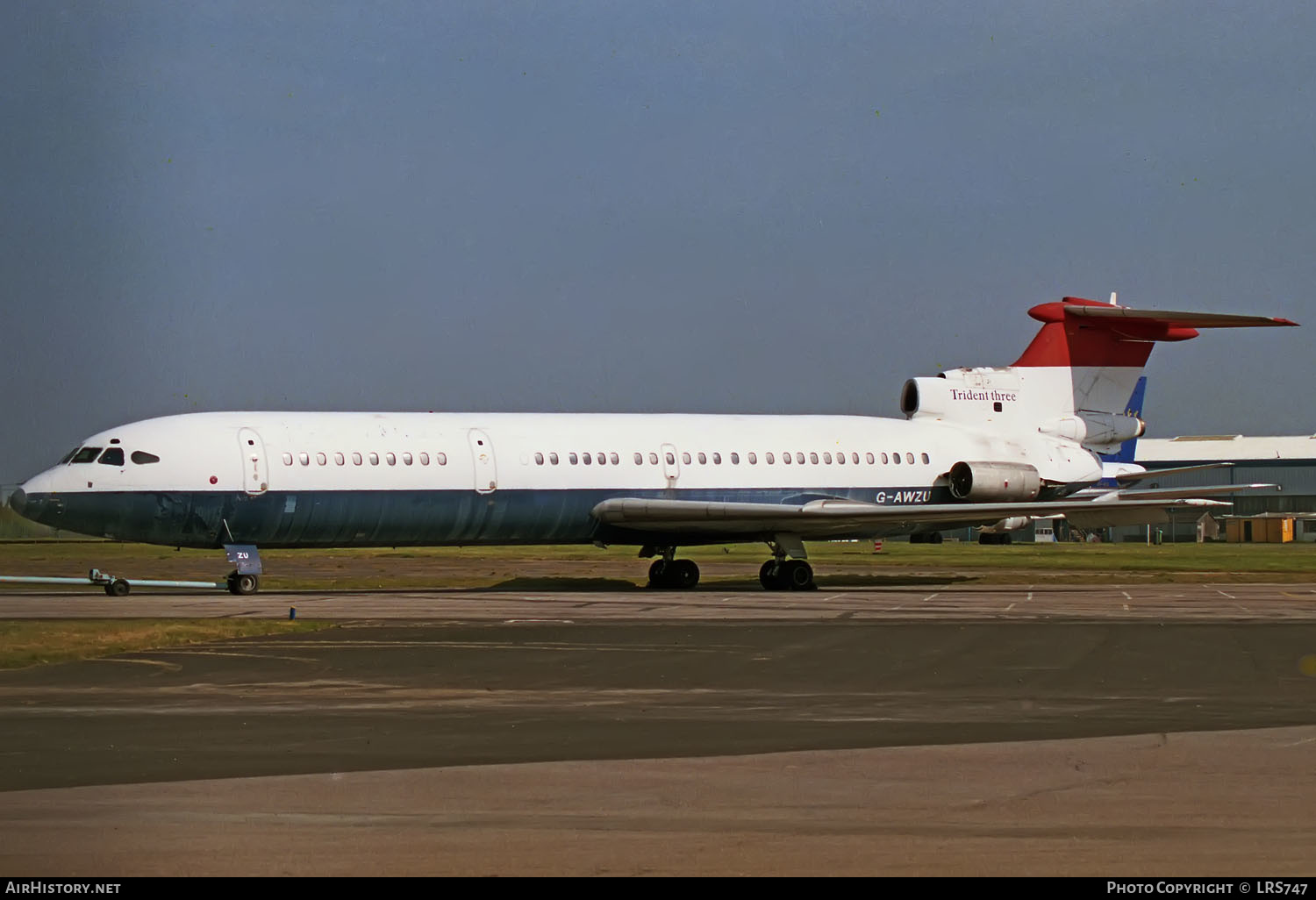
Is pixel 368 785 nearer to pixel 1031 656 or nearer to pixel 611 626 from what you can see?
pixel 1031 656

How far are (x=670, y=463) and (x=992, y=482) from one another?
327 inches

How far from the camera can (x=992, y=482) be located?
1459 inches

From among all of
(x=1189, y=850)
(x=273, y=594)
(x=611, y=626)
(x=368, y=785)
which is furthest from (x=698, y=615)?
(x=1189, y=850)

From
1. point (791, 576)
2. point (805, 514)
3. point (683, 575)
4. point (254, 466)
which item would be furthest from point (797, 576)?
point (254, 466)

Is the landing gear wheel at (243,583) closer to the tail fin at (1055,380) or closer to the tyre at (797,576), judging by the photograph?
the tyre at (797,576)

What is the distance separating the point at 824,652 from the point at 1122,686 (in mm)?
4318

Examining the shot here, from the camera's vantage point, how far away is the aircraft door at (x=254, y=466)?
29.8m

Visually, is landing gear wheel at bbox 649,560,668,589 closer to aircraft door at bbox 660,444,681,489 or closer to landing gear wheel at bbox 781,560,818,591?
aircraft door at bbox 660,444,681,489

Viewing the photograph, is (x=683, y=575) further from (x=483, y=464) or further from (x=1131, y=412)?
(x=1131, y=412)

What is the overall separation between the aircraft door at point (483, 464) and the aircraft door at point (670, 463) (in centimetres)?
429

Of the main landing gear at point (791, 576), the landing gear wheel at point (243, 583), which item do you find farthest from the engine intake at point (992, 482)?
the landing gear wheel at point (243, 583)

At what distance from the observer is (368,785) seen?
30.4 ft

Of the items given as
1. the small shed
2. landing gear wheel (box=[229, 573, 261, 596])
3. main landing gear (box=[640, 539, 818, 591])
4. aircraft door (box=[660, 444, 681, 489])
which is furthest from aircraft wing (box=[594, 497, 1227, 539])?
the small shed

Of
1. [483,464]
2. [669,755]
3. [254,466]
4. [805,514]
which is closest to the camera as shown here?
[669,755]
